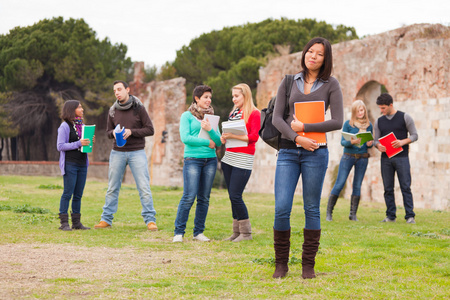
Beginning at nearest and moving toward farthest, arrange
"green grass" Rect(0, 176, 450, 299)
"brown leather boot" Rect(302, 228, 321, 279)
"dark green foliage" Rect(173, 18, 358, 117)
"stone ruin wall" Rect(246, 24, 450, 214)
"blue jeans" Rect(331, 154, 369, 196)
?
"green grass" Rect(0, 176, 450, 299), "brown leather boot" Rect(302, 228, 321, 279), "blue jeans" Rect(331, 154, 369, 196), "stone ruin wall" Rect(246, 24, 450, 214), "dark green foliage" Rect(173, 18, 358, 117)

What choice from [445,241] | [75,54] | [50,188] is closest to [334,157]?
[50,188]

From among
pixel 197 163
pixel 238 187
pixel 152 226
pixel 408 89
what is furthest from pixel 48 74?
pixel 238 187

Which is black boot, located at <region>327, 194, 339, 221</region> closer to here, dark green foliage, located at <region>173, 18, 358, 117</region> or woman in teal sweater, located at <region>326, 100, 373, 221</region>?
woman in teal sweater, located at <region>326, 100, 373, 221</region>

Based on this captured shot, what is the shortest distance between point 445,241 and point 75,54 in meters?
31.6

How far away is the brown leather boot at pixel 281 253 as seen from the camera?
15.7 ft

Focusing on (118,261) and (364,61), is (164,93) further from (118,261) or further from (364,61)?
(118,261)

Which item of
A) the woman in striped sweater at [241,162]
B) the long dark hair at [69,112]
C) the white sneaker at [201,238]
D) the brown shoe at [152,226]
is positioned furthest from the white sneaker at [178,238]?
the long dark hair at [69,112]

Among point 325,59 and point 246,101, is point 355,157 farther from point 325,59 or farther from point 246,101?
point 325,59

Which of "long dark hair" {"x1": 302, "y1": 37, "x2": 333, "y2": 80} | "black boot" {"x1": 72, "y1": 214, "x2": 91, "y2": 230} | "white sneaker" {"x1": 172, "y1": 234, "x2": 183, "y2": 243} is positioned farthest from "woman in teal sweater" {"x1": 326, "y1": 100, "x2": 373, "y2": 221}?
"long dark hair" {"x1": 302, "y1": 37, "x2": 333, "y2": 80}

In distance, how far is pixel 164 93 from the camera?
26.6 meters

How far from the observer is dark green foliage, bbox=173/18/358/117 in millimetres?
33291

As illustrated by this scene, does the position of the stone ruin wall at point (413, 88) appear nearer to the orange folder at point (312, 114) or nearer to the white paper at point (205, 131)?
the white paper at point (205, 131)

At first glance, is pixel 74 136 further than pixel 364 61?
No

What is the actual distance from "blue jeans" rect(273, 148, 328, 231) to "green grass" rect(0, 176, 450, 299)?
52 cm
